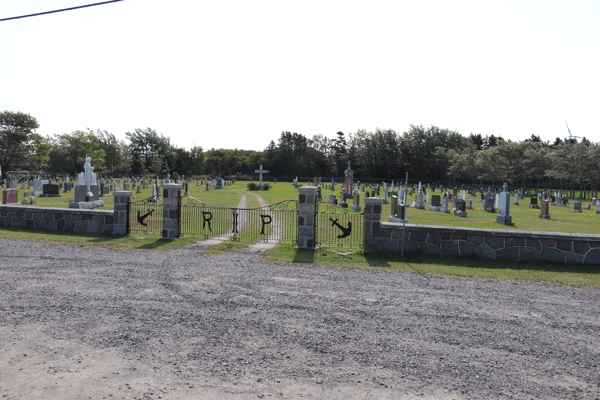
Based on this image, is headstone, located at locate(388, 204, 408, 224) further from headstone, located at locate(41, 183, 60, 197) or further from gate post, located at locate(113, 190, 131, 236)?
headstone, located at locate(41, 183, 60, 197)

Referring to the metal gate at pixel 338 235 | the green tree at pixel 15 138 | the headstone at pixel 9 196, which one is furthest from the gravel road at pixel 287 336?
the green tree at pixel 15 138

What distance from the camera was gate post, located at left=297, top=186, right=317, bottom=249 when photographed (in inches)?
461

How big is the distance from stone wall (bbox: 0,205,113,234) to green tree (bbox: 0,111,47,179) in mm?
57348

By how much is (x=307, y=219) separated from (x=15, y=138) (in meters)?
66.5

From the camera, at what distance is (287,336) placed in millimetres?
5133

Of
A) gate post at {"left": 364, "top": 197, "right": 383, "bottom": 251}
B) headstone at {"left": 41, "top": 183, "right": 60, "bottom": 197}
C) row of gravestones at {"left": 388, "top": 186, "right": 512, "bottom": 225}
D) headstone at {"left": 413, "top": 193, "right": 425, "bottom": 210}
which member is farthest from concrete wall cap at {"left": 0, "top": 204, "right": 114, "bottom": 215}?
headstone at {"left": 413, "top": 193, "right": 425, "bottom": 210}

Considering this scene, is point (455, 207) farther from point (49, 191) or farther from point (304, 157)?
point (304, 157)

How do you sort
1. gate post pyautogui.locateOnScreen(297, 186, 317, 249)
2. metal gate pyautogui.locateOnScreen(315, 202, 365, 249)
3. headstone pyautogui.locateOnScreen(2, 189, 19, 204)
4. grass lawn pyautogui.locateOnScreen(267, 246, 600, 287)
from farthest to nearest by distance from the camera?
headstone pyautogui.locateOnScreen(2, 189, 19, 204) < metal gate pyautogui.locateOnScreen(315, 202, 365, 249) < gate post pyautogui.locateOnScreen(297, 186, 317, 249) < grass lawn pyautogui.locateOnScreen(267, 246, 600, 287)

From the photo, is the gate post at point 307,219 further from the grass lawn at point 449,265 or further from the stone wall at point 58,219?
the stone wall at point 58,219

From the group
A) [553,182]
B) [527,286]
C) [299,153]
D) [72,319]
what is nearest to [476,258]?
Result: [527,286]

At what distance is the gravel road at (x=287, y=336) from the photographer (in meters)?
3.95

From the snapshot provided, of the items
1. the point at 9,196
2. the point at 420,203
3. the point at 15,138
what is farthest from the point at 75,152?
the point at 420,203

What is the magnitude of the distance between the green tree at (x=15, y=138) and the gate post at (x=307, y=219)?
65.7 m

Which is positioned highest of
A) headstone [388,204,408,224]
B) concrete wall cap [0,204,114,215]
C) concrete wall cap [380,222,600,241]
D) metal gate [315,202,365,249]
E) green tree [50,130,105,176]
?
green tree [50,130,105,176]
